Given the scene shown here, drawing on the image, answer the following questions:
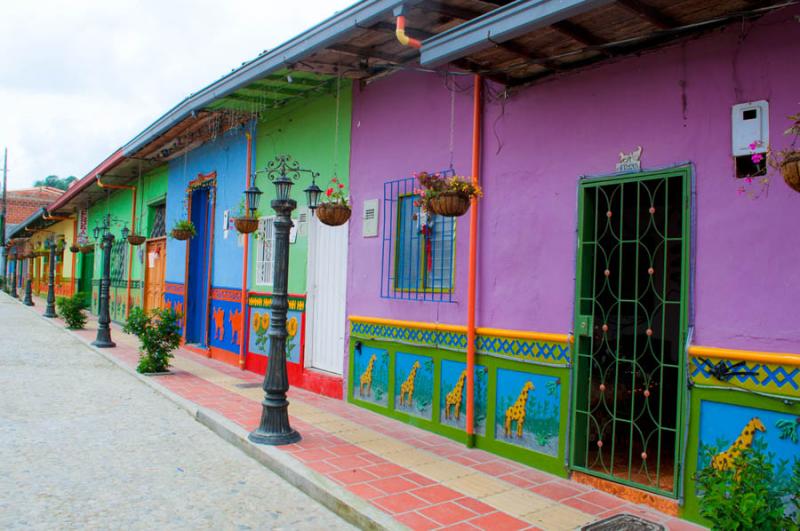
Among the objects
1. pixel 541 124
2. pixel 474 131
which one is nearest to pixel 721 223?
pixel 541 124

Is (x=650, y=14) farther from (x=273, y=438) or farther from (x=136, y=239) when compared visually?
(x=136, y=239)

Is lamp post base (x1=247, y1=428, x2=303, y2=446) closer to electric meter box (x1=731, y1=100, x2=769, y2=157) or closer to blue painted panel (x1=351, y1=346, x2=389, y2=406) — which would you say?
blue painted panel (x1=351, y1=346, x2=389, y2=406)

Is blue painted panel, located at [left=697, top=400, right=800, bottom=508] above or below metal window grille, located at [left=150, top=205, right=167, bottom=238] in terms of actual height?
below

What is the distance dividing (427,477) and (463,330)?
5.44ft

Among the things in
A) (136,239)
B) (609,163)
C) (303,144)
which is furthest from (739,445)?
(136,239)

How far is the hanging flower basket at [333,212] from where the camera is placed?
22.8 feet

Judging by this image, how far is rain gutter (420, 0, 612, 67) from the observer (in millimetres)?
4020

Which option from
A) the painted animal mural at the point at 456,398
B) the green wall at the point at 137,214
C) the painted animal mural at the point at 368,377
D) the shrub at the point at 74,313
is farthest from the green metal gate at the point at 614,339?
the shrub at the point at 74,313

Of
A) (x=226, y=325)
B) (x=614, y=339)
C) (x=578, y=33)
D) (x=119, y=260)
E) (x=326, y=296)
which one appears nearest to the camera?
(x=578, y=33)

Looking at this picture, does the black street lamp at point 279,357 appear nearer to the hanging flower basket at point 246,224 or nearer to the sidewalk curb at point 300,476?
the sidewalk curb at point 300,476

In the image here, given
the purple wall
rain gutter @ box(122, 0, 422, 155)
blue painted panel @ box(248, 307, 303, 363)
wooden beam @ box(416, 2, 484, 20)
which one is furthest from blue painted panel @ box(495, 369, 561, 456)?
blue painted panel @ box(248, 307, 303, 363)

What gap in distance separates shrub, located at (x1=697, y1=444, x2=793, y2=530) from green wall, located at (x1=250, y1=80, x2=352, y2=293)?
6.06 meters

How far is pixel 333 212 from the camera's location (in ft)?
22.9

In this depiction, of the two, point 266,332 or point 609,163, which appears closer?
point 609,163
